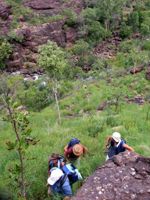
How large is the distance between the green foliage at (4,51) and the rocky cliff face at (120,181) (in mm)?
21443

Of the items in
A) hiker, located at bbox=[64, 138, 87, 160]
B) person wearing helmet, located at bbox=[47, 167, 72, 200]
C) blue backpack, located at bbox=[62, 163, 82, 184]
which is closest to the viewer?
person wearing helmet, located at bbox=[47, 167, 72, 200]

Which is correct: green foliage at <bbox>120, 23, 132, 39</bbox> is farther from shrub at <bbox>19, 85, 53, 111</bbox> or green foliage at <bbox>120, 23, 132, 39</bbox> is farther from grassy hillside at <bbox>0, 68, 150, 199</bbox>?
shrub at <bbox>19, 85, 53, 111</bbox>

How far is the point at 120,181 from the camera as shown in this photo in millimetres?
5609

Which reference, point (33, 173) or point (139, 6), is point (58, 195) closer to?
point (33, 173)

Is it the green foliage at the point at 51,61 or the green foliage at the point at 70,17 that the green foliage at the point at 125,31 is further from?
the green foliage at the point at 51,61

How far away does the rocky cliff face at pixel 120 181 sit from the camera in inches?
212

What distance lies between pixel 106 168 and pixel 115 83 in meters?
12.5

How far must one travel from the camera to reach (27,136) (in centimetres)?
561

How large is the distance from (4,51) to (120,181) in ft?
72.3

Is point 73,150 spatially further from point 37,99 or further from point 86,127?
point 37,99

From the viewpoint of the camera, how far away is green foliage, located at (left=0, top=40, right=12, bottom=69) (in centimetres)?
2661

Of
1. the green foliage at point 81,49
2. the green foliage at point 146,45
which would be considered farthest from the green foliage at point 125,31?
the green foliage at point 81,49

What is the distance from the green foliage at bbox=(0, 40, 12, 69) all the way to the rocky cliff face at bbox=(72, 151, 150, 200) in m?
21.4

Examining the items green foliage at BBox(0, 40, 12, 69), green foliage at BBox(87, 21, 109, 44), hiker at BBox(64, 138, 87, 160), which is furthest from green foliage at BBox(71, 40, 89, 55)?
hiker at BBox(64, 138, 87, 160)
